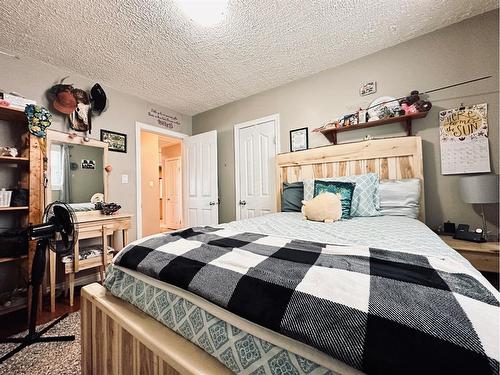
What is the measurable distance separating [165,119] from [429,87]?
11.2 ft

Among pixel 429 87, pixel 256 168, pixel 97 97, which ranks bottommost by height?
pixel 256 168

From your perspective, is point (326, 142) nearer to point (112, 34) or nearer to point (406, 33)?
point (406, 33)

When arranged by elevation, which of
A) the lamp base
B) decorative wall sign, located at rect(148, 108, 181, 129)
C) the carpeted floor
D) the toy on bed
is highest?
decorative wall sign, located at rect(148, 108, 181, 129)

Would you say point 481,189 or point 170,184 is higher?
point 170,184

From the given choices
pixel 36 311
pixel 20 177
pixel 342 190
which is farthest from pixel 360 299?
pixel 20 177

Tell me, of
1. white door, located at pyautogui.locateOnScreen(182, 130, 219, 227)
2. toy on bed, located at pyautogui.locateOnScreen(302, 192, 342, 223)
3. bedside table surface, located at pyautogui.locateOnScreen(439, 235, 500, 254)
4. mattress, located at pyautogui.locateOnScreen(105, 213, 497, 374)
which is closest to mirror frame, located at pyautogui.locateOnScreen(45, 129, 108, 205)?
white door, located at pyautogui.locateOnScreen(182, 130, 219, 227)

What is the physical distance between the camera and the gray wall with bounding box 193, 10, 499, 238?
1.87 metres

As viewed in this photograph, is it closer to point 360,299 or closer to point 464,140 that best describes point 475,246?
point 464,140

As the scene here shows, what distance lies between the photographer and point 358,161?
2301 mm

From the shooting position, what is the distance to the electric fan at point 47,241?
156 cm

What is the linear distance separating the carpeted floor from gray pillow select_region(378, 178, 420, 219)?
252cm

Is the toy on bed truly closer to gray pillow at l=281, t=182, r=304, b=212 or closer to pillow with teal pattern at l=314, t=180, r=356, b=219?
pillow with teal pattern at l=314, t=180, r=356, b=219

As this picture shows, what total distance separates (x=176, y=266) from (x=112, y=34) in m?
2.18

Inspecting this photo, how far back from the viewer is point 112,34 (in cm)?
194
